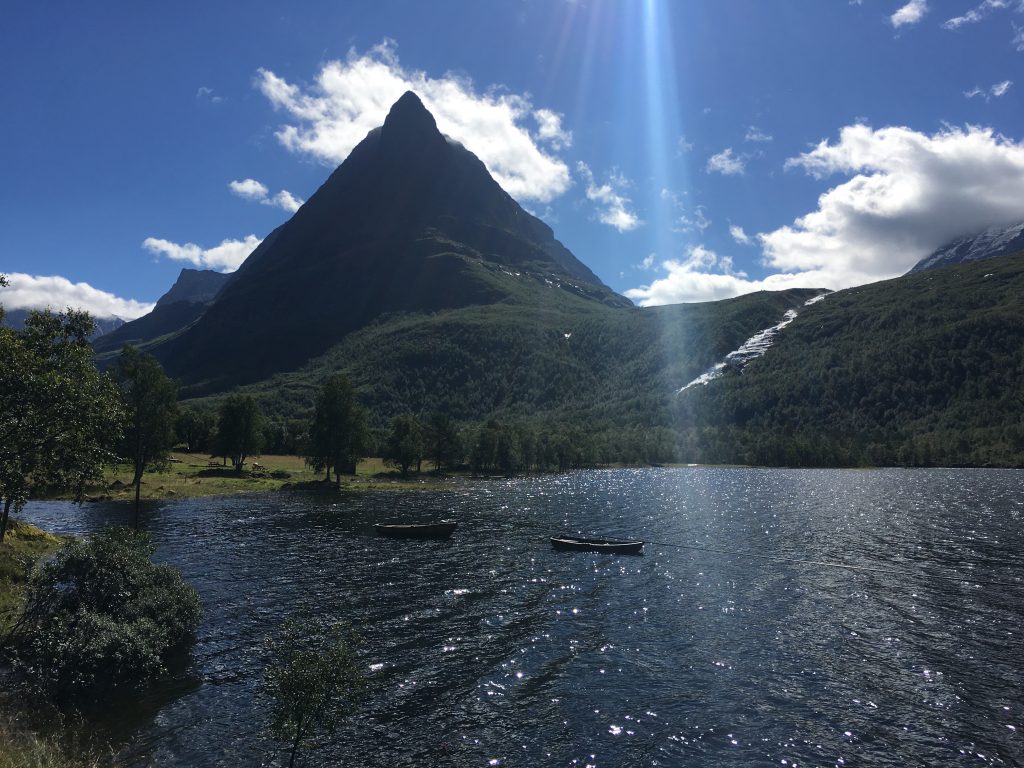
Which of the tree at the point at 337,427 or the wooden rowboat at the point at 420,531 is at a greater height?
the tree at the point at 337,427

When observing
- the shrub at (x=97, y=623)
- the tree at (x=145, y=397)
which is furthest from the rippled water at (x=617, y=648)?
the tree at (x=145, y=397)

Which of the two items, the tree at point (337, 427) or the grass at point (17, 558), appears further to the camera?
the tree at point (337, 427)

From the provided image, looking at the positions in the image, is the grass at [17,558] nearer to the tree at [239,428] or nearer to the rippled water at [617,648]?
the rippled water at [617,648]

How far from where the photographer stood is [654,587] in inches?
2007

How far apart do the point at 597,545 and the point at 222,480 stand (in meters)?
92.5

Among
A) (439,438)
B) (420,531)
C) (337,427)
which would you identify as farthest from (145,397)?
(439,438)

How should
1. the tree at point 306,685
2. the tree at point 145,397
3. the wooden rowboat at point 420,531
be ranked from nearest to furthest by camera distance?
1. the tree at point 306,685
2. the wooden rowboat at point 420,531
3. the tree at point 145,397

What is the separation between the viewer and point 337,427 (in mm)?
127312

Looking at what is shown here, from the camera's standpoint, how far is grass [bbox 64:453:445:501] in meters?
106

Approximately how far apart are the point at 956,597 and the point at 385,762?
4728 cm

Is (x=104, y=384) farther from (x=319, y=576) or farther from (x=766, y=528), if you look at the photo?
(x=766, y=528)

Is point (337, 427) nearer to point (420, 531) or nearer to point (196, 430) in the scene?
point (420, 531)

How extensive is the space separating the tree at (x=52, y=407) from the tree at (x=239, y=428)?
11442 centimetres

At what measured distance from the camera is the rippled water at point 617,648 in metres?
24.8
